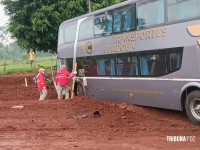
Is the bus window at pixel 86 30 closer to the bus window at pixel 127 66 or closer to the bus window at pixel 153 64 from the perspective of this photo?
the bus window at pixel 127 66

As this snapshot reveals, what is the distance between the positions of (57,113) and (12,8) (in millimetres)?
19264

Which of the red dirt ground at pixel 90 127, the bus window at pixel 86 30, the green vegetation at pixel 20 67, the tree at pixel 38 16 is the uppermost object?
the tree at pixel 38 16

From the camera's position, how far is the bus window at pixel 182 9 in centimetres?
1087

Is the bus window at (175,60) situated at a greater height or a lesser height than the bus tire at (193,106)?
greater

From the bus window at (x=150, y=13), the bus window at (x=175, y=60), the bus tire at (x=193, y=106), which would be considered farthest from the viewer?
the bus window at (x=150, y=13)

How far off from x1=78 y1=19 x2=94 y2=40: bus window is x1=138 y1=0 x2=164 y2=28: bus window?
356cm

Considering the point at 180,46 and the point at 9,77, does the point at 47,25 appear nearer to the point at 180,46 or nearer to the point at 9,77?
the point at 9,77

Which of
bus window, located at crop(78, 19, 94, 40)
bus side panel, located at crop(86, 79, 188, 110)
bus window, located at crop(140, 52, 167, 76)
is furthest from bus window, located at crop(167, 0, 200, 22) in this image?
bus window, located at crop(78, 19, 94, 40)

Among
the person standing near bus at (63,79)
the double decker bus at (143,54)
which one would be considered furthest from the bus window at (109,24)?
the person standing near bus at (63,79)

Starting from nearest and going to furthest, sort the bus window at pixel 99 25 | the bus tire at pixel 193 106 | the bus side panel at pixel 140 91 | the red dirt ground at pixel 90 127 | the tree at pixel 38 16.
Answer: the red dirt ground at pixel 90 127 → the bus tire at pixel 193 106 → the bus side panel at pixel 140 91 → the bus window at pixel 99 25 → the tree at pixel 38 16

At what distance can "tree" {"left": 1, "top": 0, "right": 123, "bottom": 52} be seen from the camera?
3025 centimetres

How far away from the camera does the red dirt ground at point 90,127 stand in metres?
8.71

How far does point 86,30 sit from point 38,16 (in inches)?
545

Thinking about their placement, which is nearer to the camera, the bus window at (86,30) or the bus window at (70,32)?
the bus window at (86,30)
